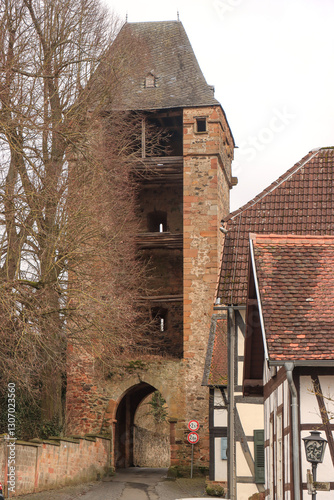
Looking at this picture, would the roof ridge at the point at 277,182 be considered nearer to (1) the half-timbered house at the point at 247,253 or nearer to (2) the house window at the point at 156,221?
(1) the half-timbered house at the point at 247,253

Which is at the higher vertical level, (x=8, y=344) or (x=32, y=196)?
(x=32, y=196)

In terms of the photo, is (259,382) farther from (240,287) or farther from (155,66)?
(155,66)

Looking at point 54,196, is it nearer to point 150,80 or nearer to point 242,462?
point 242,462

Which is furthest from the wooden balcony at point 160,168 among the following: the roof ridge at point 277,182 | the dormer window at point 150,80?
the roof ridge at point 277,182

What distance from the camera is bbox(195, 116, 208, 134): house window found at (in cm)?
2966

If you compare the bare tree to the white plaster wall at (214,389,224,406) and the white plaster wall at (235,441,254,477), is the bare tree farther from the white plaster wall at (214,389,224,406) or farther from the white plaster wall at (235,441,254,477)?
the white plaster wall at (235,441,254,477)

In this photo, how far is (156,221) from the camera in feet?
110

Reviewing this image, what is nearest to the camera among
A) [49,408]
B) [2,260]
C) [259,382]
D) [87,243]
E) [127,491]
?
[259,382]

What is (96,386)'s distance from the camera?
27.7 metres

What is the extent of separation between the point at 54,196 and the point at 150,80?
15619mm

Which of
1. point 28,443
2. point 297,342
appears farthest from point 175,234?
point 297,342

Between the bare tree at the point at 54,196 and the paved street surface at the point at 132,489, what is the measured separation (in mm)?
2334

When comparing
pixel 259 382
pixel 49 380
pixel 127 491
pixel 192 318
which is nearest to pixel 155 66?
pixel 192 318

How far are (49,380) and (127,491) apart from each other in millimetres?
3443
